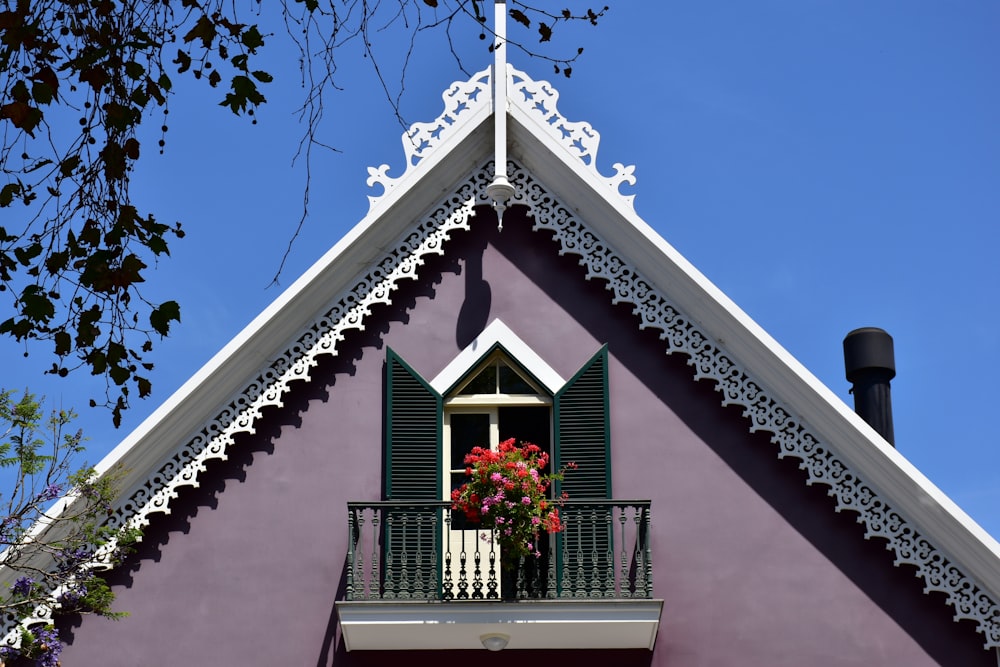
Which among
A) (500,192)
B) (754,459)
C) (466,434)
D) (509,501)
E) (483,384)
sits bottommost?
(509,501)

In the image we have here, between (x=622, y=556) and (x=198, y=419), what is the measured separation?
3.81 m

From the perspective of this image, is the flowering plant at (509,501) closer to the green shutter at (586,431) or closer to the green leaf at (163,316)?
the green shutter at (586,431)

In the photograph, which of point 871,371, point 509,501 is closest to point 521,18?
point 509,501

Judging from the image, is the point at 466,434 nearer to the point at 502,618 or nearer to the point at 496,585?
the point at 496,585

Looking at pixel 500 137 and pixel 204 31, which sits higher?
pixel 500 137

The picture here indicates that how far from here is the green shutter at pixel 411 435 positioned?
14875mm

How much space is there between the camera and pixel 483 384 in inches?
610

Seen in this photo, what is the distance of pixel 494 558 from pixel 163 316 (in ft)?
19.2

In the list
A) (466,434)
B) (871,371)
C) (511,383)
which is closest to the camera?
(466,434)

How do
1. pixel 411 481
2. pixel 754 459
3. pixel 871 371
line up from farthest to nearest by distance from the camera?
pixel 871 371, pixel 754 459, pixel 411 481

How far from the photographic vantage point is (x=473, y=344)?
1550cm

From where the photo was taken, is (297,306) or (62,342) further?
(297,306)

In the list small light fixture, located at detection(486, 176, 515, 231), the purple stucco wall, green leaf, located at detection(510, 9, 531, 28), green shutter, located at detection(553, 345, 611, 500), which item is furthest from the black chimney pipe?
green leaf, located at detection(510, 9, 531, 28)

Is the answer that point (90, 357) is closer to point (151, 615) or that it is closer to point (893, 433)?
point (151, 615)
